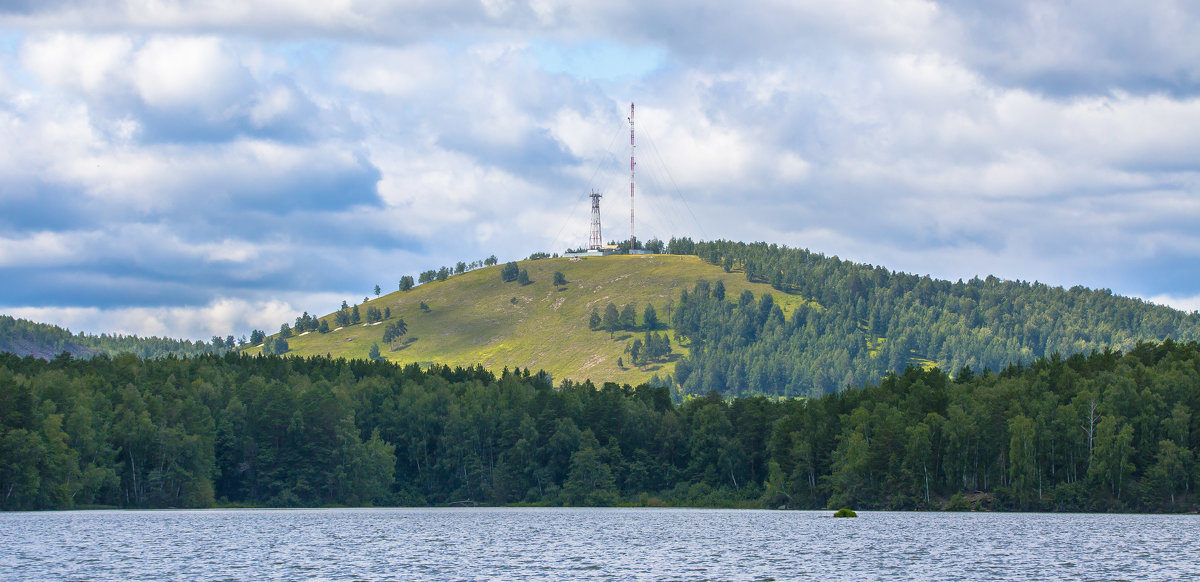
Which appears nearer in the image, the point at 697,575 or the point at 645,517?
the point at 697,575

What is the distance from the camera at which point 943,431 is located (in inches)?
7023

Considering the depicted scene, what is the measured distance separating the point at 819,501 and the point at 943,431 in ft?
92.4

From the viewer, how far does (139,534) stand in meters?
126

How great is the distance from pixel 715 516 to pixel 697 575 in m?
93.6

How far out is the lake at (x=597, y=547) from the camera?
8712 centimetres

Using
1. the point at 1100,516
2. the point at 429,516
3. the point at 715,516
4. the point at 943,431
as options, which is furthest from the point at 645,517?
the point at 1100,516

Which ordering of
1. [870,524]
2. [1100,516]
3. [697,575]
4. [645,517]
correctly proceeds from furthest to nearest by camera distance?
1. [645,517]
2. [1100,516]
3. [870,524]
4. [697,575]

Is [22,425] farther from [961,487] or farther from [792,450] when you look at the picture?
[961,487]

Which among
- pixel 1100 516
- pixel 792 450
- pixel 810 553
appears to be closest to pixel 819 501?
pixel 792 450

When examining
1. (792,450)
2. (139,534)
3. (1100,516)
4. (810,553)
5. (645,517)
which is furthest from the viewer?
(792,450)

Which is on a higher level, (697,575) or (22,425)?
(22,425)

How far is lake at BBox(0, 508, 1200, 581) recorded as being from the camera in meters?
87.1

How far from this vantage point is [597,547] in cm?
11381

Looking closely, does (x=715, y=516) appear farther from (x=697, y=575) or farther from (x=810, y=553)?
(x=697, y=575)
